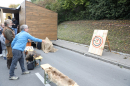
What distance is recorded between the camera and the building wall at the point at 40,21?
8773 millimetres

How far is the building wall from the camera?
8.77 metres

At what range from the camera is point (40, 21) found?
9.30 metres

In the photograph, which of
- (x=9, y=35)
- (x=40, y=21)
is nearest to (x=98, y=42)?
(x=40, y=21)

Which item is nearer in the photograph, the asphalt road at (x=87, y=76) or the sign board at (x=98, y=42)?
the asphalt road at (x=87, y=76)

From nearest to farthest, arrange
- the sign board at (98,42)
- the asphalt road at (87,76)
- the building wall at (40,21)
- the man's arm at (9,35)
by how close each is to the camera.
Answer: the asphalt road at (87,76) → the man's arm at (9,35) → the sign board at (98,42) → the building wall at (40,21)

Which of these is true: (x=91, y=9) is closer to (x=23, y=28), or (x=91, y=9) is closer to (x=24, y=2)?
(x=24, y=2)

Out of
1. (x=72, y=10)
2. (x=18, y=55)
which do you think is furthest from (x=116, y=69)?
(x=72, y=10)

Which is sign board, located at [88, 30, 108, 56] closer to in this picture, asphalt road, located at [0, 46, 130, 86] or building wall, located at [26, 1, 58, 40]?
asphalt road, located at [0, 46, 130, 86]

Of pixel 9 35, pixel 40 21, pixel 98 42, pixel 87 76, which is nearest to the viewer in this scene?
pixel 87 76

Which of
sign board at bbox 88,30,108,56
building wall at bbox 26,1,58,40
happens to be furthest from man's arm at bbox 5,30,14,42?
sign board at bbox 88,30,108,56

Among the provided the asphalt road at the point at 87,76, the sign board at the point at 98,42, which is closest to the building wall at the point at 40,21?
the sign board at the point at 98,42

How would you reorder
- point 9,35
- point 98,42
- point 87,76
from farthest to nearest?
point 98,42 < point 9,35 < point 87,76

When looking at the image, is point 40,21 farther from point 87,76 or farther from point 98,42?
point 87,76

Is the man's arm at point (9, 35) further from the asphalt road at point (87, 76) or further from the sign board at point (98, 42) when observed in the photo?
the sign board at point (98, 42)
